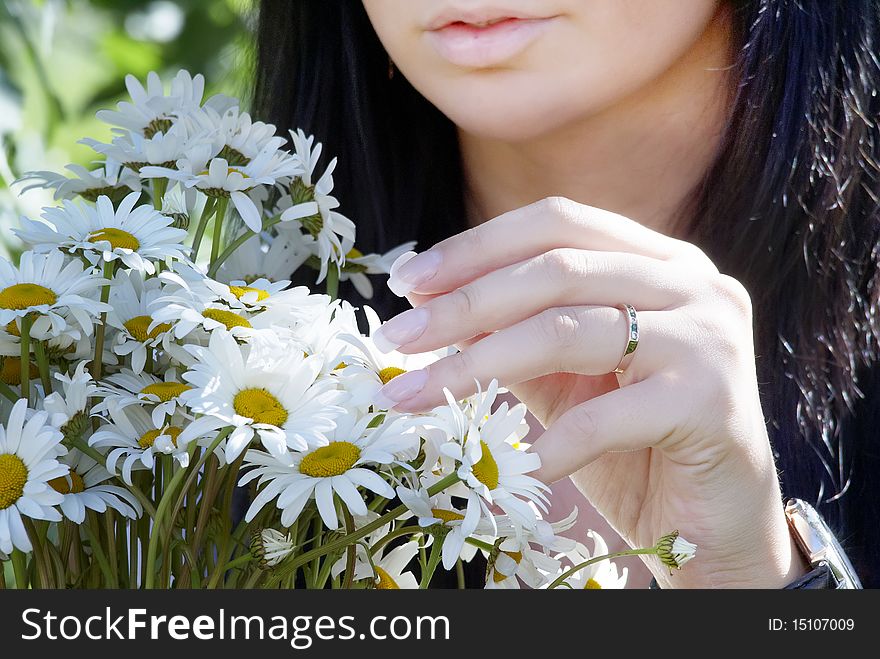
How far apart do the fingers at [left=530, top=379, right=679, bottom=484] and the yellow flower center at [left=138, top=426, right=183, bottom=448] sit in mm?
184

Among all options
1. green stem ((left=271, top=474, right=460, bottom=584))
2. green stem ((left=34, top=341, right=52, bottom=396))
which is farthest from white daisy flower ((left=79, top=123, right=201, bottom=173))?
green stem ((left=271, top=474, right=460, bottom=584))

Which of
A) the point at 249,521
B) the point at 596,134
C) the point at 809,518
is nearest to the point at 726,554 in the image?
the point at 809,518

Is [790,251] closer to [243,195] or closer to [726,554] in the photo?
[726,554]

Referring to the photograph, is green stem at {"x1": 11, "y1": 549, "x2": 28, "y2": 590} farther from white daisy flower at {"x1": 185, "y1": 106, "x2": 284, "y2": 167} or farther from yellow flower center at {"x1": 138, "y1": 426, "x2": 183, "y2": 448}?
white daisy flower at {"x1": 185, "y1": 106, "x2": 284, "y2": 167}

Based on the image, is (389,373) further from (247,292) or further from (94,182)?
(94,182)

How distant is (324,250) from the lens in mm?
555

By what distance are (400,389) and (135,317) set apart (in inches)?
5.0

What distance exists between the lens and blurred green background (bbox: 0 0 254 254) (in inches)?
39.8

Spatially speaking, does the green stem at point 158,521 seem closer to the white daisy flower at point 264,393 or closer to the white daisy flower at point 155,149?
the white daisy flower at point 264,393

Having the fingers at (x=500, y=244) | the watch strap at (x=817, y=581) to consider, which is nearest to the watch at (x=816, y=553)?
the watch strap at (x=817, y=581)

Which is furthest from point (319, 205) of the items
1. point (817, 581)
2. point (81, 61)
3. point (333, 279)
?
Result: point (81, 61)
